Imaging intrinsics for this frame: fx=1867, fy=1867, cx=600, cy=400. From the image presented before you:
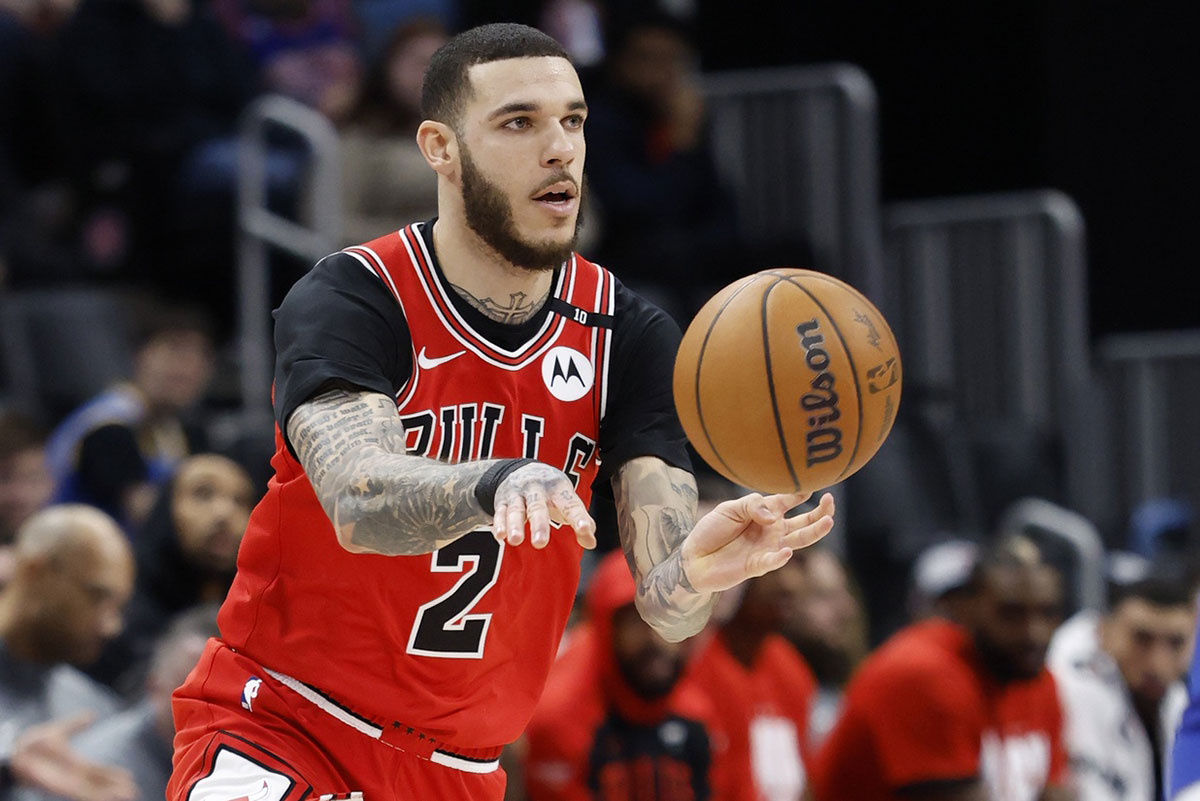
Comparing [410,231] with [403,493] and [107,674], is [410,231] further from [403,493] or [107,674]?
[107,674]

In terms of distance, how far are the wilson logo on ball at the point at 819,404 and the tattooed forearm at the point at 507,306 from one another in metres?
0.64

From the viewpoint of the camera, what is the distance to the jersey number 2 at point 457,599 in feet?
12.9

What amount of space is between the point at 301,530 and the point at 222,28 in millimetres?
6463

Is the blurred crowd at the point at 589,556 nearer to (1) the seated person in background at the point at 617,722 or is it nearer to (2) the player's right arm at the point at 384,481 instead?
(1) the seated person in background at the point at 617,722

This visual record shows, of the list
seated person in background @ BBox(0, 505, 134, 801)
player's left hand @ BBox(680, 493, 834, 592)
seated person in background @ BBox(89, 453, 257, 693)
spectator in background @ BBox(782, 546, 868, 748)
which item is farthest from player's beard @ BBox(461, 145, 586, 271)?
spectator in background @ BBox(782, 546, 868, 748)

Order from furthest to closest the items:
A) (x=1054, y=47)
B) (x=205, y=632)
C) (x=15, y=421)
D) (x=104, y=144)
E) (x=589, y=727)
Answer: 1. (x=1054, y=47)
2. (x=104, y=144)
3. (x=15, y=421)
4. (x=589, y=727)
5. (x=205, y=632)

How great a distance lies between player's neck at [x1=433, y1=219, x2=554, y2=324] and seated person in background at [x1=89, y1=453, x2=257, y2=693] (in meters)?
3.63

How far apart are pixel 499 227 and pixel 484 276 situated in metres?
0.12

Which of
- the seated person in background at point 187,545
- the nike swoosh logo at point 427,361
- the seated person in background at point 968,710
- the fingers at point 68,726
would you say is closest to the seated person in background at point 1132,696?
the seated person in background at point 968,710

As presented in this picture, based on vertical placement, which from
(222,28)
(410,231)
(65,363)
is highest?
(222,28)

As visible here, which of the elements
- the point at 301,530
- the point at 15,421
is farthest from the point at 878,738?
the point at 301,530

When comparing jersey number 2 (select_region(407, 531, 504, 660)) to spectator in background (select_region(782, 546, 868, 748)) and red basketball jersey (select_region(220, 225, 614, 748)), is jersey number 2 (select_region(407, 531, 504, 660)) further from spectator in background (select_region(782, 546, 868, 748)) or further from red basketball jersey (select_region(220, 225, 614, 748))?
spectator in background (select_region(782, 546, 868, 748))

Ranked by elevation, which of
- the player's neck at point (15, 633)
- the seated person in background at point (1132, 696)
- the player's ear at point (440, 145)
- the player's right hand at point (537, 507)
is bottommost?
the seated person in background at point (1132, 696)

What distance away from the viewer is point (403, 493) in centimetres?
345
